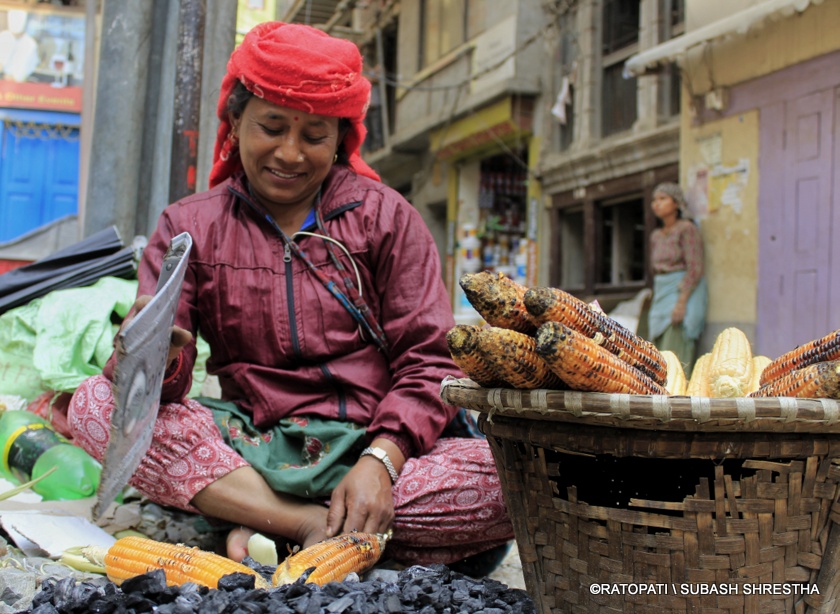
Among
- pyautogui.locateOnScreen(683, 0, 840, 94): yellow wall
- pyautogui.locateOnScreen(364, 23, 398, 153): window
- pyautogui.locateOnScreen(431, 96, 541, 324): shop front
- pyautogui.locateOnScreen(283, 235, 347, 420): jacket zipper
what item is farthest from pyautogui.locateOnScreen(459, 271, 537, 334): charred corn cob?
pyautogui.locateOnScreen(364, 23, 398, 153): window

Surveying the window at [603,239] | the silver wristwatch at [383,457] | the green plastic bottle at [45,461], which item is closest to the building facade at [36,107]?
the green plastic bottle at [45,461]

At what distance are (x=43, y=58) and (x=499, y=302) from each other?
29.2 ft

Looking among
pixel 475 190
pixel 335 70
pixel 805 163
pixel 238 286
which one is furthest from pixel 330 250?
pixel 475 190

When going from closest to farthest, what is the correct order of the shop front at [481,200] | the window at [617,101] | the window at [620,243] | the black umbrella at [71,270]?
the black umbrella at [71,270]
the window at [617,101]
the window at [620,243]
the shop front at [481,200]

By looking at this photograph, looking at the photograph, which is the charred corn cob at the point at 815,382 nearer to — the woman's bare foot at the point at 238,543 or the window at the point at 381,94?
the woman's bare foot at the point at 238,543

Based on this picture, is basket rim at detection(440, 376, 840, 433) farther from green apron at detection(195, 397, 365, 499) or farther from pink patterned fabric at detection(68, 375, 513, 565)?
green apron at detection(195, 397, 365, 499)

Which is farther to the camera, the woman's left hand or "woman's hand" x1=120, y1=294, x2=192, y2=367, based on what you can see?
the woman's left hand

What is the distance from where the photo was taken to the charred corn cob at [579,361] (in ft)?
4.69

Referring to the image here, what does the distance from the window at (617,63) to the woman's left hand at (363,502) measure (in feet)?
29.4


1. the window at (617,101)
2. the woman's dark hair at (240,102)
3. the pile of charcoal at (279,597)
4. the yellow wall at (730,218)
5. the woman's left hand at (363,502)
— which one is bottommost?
the pile of charcoal at (279,597)

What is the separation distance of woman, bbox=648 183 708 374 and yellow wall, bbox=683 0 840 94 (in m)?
1.24

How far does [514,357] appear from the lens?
1.51 metres

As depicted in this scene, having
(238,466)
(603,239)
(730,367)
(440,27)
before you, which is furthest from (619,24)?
(238,466)

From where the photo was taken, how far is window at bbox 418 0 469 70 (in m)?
13.8
